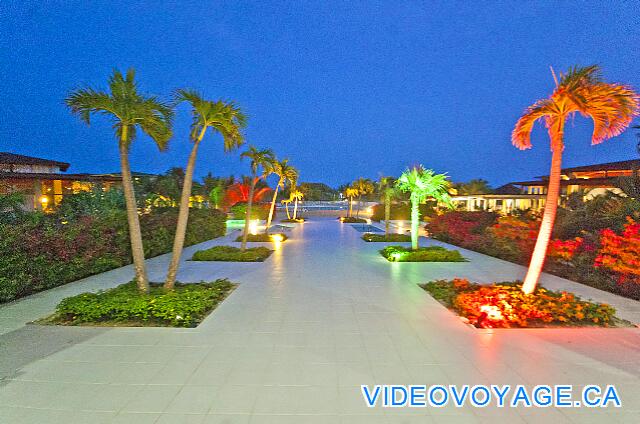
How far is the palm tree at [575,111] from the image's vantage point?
5199 mm

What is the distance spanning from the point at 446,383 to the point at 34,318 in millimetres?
6340

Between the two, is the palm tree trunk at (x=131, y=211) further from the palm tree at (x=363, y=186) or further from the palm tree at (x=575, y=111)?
the palm tree at (x=363, y=186)

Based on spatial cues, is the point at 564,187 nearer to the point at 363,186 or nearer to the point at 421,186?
the point at 363,186

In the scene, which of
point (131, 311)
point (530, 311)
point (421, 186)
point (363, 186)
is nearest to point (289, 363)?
point (131, 311)

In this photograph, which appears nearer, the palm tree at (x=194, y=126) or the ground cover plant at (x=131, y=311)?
the ground cover plant at (x=131, y=311)

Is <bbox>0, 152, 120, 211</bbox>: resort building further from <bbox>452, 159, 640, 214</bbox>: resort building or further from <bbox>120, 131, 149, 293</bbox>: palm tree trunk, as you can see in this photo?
<bbox>452, 159, 640, 214</bbox>: resort building

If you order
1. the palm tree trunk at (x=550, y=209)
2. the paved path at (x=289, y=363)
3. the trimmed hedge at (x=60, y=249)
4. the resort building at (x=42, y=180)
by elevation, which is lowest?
the paved path at (x=289, y=363)

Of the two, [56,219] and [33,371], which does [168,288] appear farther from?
[56,219]

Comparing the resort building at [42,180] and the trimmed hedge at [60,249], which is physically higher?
the resort building at [42,180]

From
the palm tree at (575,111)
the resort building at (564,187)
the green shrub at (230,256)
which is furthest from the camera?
the resort building at (564,187)

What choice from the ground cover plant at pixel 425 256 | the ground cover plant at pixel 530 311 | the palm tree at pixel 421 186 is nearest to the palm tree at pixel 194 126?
the ground cover plant at pixel 530 311

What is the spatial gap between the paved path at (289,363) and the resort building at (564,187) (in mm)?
14825

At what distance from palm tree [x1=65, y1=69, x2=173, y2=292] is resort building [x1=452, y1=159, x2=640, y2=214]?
16927 millimetres

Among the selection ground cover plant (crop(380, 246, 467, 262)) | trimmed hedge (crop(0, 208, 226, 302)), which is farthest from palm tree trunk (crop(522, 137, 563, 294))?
trimmed hedge (crop(0, 208, 226, 302))
